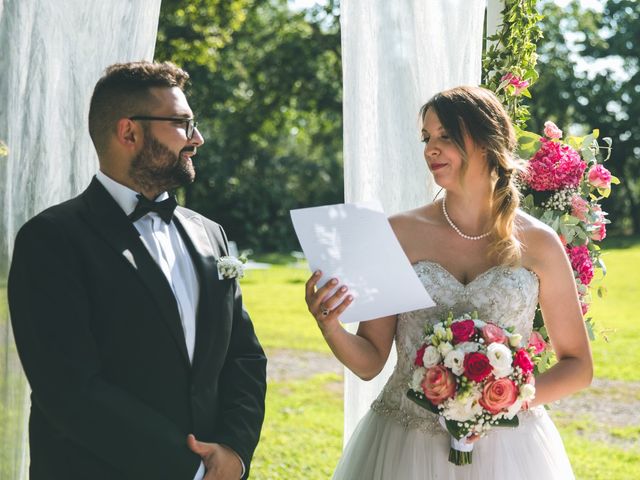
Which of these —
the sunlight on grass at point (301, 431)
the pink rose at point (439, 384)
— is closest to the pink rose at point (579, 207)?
the pink rose at point (439, 384)

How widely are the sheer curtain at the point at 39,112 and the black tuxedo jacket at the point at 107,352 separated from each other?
1.59 ft

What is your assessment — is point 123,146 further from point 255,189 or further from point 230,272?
point 255,189

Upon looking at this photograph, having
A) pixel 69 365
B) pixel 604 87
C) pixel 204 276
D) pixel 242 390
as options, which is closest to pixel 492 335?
pixel 242 390

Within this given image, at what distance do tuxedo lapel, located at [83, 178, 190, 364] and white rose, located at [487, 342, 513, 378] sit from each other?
2.87 ft

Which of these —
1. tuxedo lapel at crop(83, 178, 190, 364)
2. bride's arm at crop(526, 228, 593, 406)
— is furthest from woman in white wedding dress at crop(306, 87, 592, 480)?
tuxedo lapel at crop(83, 178, 190, 364)

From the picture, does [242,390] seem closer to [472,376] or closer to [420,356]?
[420,356]

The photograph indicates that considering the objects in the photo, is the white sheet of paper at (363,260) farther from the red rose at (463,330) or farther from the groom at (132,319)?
the groom at (132,319)

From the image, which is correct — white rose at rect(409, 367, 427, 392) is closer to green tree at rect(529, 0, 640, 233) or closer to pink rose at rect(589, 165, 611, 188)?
pink rose at rect(589, 165, 611, 188)

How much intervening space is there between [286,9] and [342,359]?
16531mm

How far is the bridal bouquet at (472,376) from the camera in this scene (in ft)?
7.77

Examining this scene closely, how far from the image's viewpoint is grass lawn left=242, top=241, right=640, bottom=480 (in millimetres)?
5637

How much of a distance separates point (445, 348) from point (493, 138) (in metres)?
0.75

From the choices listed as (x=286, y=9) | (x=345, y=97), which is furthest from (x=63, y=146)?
(x=286, y=9)

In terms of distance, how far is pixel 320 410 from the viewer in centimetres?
715
